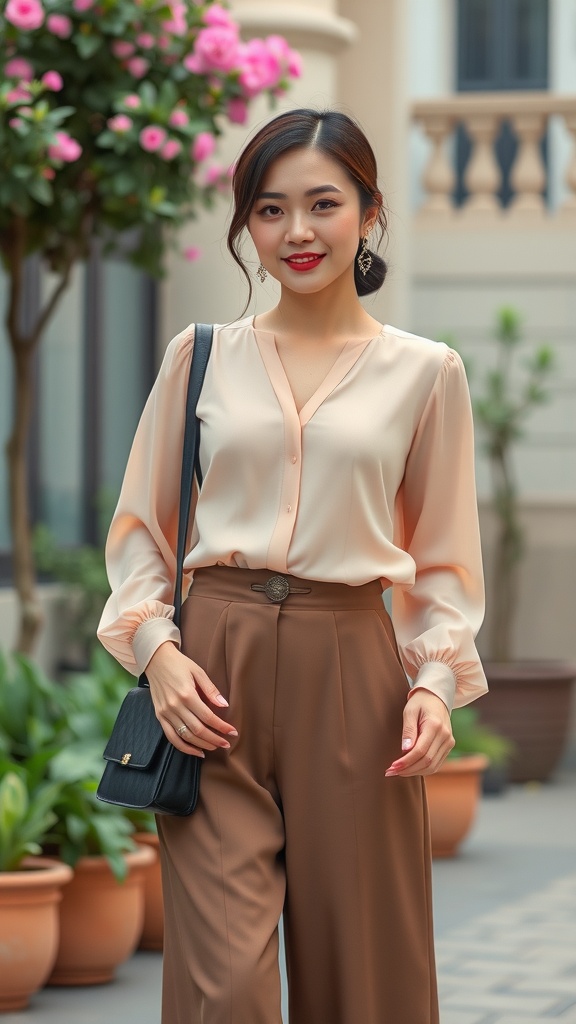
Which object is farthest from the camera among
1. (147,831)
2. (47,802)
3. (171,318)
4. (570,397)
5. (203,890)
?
(570,397)

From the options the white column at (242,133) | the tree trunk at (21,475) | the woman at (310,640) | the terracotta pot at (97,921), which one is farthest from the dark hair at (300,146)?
the white column at (242,133)

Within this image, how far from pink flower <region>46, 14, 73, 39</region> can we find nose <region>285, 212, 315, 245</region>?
3.68m

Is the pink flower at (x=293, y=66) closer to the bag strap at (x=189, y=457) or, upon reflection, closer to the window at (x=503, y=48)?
the bag strap at (x=189, y=457)

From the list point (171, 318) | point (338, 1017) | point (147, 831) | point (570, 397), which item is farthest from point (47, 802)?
point (570, 397)

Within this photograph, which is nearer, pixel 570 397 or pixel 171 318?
pixel 171 318

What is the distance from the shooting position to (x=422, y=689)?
2.86 metres

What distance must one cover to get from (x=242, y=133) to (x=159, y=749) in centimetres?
771

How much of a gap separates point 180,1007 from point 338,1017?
267mm

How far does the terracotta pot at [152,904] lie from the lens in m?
5.64

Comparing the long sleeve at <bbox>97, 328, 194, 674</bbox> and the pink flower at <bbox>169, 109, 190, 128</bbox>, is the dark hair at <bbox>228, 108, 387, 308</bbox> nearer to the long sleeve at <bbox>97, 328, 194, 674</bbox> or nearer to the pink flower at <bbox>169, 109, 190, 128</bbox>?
the long sleeve at <bbox>97, 328, 194, 674</bbox>

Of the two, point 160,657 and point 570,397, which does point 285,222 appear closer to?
point 160,657

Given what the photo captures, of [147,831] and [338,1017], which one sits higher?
[338,1017]

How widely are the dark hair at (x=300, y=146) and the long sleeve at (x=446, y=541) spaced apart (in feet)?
1.10

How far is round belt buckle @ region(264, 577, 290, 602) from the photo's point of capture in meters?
2.82
